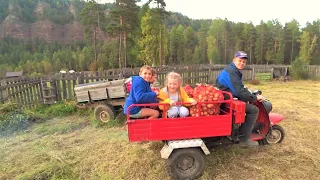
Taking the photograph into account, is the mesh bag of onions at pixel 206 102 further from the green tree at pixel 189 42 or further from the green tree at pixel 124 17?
the green tree at pixel 189 42

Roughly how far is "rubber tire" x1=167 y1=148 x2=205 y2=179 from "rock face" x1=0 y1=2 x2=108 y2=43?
131 meters

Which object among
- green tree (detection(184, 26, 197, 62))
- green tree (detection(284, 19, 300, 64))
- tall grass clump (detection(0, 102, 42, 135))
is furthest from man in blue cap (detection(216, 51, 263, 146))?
green tree (detection(184, 26, 197, 62))

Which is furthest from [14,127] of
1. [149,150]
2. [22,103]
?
[149,150]

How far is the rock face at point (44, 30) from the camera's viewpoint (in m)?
125

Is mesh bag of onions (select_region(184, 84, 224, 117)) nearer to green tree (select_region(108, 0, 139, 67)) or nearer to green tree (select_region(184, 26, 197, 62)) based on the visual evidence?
green tree (select_region(108, 0, 139, 67))

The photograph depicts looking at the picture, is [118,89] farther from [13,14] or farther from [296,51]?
Answer: [13,14]

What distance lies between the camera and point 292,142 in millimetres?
5098

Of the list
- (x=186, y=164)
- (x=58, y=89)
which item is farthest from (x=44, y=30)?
(x=186, y=164)

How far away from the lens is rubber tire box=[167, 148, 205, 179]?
3.61 m

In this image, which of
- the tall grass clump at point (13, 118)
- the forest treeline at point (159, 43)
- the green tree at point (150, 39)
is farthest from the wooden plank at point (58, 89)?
the green tree at point (150, 39)

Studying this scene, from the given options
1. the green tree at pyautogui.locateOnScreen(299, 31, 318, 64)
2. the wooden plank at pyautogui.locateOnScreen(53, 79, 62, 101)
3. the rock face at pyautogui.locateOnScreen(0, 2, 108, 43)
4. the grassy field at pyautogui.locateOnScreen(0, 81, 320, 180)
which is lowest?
the grassy field at pyautogui.locateOnScreen(0, 81, 320, 180)

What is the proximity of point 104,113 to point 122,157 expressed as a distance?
2.75 metres

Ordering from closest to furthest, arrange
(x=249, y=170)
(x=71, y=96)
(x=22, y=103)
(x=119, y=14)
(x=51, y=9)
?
(x=249, y=170) < (x=22, y=103) < (x=71, y=96) < (x=119, y=14) < (x=51, y=9)

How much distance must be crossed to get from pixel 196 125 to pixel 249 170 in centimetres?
125
